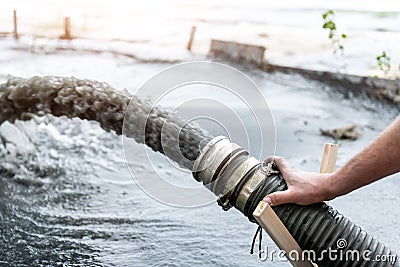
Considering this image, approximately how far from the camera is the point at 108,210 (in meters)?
3.78

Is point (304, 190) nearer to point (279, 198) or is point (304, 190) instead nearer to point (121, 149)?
point (279, 198)

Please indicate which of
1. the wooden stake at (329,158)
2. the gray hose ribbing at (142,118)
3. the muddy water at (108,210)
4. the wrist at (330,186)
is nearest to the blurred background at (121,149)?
the muddy water at (108,210)

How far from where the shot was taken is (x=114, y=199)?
4.02 m

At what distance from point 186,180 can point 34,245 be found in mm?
1515

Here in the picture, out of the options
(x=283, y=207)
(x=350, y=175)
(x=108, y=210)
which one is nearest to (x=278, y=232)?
(x=283, y=207)

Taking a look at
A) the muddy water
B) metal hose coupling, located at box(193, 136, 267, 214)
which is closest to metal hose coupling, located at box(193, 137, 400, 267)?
metal hose coupling, located at box(193, 136, 267, 214)

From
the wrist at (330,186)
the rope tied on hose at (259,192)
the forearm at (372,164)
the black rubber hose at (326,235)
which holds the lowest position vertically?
the black rubber hose at (326,235)

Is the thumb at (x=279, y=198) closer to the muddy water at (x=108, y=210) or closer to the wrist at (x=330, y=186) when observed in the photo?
the wrist at (x=330, y=186)

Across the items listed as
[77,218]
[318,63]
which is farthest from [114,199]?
[318,63]

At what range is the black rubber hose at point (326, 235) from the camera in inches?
81.3

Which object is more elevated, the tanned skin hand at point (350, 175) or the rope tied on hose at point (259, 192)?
the tanned skin hand at point (350, 175)

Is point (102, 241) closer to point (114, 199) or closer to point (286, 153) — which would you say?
point (114, 199)

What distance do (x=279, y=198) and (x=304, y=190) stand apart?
0.33ft

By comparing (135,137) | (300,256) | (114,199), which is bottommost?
(114,199)
